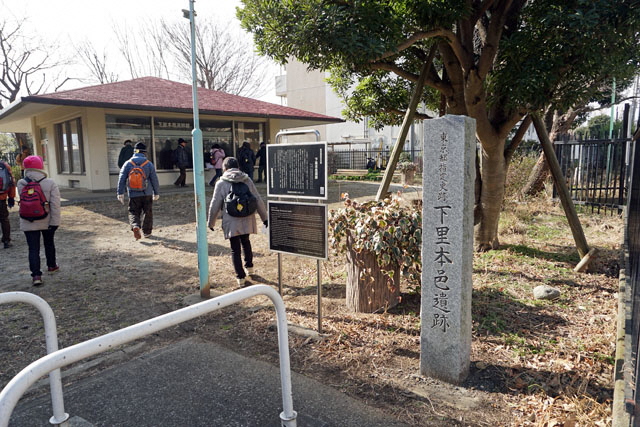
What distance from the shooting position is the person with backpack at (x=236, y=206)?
5.57m

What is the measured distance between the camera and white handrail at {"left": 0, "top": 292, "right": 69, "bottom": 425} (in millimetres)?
2266

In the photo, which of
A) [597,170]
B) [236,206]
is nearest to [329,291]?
[236,206]

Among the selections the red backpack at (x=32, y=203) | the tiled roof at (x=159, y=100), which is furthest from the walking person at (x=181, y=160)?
the red backpack at (x=32, y=203)

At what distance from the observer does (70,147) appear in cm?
1678

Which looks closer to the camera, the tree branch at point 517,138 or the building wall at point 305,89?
the tree branch at point 517,138

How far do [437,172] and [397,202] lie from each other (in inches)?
59.2

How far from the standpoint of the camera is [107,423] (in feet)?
9.62

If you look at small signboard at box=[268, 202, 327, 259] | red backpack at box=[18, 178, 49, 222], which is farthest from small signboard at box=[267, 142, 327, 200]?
red backpack at box=[18, 178, 49, 222]

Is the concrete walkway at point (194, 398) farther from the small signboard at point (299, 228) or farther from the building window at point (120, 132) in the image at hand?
the building window at point (120, 132)

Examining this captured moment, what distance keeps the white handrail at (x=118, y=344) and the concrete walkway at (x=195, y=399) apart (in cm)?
50

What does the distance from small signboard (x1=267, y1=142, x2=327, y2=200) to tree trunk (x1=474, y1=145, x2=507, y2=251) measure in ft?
11.7

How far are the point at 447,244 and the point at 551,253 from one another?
4531 millimetres

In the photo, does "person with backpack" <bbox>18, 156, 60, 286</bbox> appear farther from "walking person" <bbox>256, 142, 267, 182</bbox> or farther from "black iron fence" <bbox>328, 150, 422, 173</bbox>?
"black iron fence" <bbox>328, 150, 422, 173</bbox>

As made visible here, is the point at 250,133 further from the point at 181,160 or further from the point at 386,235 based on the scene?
the point at 386,235
